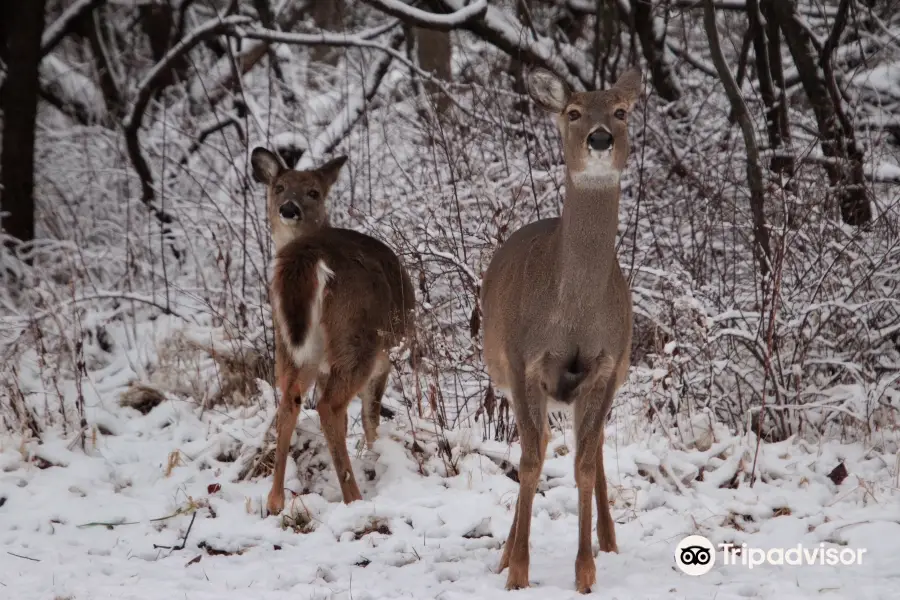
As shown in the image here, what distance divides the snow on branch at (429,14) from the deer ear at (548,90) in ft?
14.3

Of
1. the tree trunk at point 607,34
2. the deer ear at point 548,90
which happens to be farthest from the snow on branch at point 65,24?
the deer ear at point 548,90

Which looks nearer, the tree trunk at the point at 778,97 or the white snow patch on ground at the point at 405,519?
the white snow patch on ground at the point at 405,519

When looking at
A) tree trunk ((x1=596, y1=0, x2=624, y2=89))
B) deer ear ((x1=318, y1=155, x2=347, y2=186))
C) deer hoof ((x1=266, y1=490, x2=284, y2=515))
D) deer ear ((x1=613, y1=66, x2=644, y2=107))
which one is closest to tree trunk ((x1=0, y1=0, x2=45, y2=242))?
deer ear ((x1=318, y1=155, x2=347, y2=186))

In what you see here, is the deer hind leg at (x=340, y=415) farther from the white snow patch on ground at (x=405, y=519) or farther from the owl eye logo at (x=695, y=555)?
the owl eye logo at (x=695, y=555)

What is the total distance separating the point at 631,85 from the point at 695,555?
6.46ft

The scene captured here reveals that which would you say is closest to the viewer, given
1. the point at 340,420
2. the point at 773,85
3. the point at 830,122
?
the point at 340,420

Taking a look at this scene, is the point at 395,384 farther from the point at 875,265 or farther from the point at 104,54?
the point at 104,54

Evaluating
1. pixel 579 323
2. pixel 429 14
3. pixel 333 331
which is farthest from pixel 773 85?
pixel 579 323

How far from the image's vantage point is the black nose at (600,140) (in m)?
3.95

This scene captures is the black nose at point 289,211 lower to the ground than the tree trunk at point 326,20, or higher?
lower

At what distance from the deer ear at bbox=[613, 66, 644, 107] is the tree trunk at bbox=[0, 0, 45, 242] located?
6.68 meters

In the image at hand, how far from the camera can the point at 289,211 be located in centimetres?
648

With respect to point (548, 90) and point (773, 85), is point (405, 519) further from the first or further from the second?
point (773, 85)

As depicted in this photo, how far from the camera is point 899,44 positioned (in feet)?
27.7
